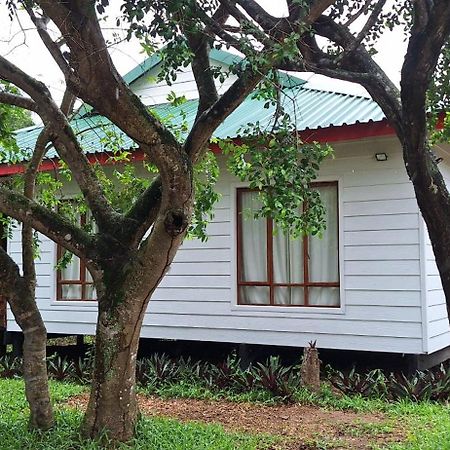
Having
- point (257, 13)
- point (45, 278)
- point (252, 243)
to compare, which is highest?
point (257, 13)

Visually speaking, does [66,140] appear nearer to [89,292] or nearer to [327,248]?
[327,248]

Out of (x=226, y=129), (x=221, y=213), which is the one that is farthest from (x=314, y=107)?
(x=221, y=213)

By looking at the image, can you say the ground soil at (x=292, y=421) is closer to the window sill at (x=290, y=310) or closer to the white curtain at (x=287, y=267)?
the window sill at (x=290, y=310)

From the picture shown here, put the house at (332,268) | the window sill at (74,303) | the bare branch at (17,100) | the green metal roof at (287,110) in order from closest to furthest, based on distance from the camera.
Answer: the bare branch at (17,100) → the green metal roof at (287,110) → the house at (332,268) → the window sill at (74,303)

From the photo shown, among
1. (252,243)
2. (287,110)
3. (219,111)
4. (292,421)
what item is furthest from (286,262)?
(219,111)

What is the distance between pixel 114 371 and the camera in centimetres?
504

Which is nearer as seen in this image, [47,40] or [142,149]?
[142,149]

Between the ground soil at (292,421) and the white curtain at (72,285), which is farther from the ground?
the white curtain at (72,285)

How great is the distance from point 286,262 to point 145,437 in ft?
12.5

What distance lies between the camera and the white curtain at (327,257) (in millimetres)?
8352

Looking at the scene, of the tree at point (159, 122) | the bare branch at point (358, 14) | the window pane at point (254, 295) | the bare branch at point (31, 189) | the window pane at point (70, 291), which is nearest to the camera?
the tree at point (159, 122)

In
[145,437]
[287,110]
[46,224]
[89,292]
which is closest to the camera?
[46,224]

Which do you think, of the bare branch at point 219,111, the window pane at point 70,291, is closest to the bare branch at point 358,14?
the bare branch at point 219,111

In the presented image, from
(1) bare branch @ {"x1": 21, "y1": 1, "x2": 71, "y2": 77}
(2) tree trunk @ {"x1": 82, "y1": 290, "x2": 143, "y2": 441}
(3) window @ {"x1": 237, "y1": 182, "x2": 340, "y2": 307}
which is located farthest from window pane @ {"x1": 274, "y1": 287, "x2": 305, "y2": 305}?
(1) bare branch @ {"x1": 21, "y1": 1, "x2": 71, "y2": 77}
